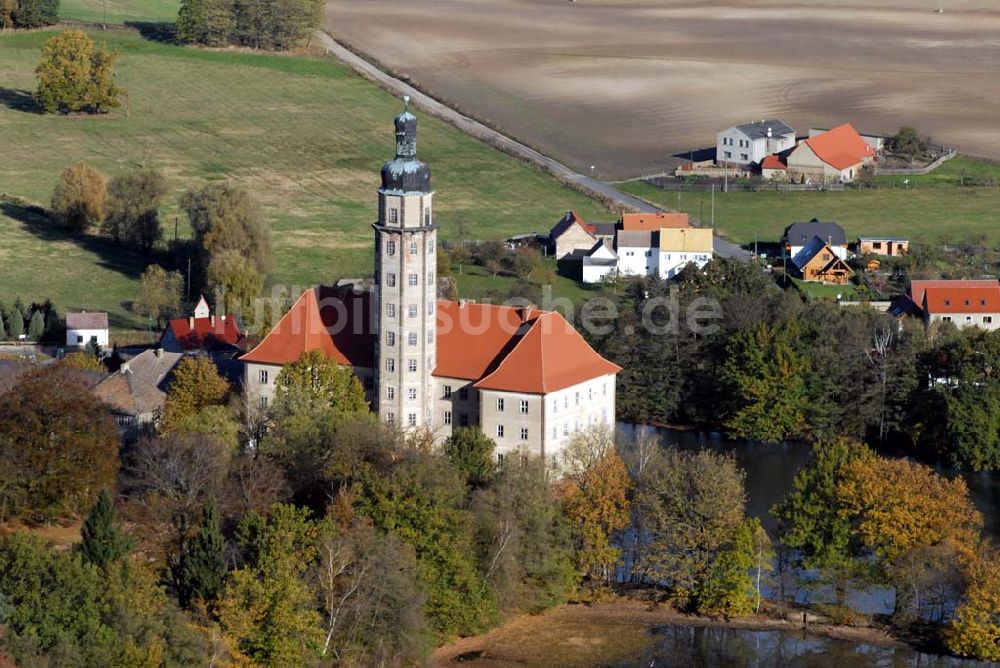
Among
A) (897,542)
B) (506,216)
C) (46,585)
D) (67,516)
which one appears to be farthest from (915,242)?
(46,585)

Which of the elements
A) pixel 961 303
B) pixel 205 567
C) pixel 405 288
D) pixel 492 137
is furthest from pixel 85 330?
pixel 492 137

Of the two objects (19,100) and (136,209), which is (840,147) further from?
(19,100)

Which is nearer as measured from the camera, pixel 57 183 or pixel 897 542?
pixel 897 542

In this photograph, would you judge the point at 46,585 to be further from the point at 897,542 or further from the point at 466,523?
the point at 897,542

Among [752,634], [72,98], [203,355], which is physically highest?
[72,98]

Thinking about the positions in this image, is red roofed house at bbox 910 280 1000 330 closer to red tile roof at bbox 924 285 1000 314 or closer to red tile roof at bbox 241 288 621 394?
red tile roof at bbox 924 285 1000 314
